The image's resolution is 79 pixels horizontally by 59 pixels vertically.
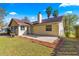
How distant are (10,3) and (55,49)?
935 millimetres

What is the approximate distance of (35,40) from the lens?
13.3 feet

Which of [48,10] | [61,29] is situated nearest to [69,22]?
[61,29]

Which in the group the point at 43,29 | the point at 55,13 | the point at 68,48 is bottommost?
the point at 68,48

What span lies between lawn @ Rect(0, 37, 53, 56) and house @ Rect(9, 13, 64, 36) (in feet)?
0.50

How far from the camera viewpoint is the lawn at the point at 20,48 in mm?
3928

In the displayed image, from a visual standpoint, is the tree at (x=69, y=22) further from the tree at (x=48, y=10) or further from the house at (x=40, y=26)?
A: the tree at (x=48, y=10)

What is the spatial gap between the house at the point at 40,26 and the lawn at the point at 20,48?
0.50 ft

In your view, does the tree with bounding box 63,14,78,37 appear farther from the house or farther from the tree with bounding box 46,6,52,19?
the tree with bounding box 46,6,52,19

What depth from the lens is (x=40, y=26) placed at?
4.04m

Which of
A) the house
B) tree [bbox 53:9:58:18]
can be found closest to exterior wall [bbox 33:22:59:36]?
the house

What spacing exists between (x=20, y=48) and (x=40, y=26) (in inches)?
17.3

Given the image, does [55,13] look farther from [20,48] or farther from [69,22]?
[20,48]

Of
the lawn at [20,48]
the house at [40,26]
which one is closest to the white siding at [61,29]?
the house at [40,26]

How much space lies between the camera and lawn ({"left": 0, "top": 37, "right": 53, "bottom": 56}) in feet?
12.9
